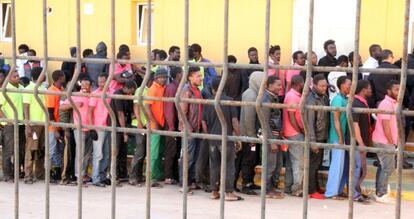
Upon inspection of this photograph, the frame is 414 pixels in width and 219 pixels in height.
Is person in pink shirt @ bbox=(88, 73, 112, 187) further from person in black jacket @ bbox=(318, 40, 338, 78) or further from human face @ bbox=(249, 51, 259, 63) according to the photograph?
person in black jacket @ bbox=(318, 40, 338, 78)

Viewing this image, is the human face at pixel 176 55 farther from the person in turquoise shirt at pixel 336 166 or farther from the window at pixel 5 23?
the window at pixel 5 23

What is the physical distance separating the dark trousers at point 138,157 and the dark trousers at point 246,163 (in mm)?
1195

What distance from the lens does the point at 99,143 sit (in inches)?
343

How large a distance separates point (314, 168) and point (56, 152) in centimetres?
327

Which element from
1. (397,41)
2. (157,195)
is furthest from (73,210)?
(397,41)

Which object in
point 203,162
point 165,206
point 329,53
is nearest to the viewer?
point 165,206

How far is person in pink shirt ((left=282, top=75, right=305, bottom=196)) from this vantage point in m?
7.60

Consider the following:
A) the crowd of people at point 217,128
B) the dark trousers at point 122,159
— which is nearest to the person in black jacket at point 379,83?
the crowd of people at point 217,128

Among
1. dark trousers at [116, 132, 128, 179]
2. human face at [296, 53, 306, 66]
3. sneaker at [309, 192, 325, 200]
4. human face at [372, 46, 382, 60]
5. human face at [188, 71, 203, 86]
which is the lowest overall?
sneaker at [309, 192, 325, 200]

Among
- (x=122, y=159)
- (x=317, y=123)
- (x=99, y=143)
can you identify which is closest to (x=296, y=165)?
(x=317, y=123)

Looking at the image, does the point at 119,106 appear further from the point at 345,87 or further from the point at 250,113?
the point at 345,87

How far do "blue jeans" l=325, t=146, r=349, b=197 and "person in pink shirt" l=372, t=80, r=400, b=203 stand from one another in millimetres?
372

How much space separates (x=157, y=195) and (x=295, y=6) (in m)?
3.66

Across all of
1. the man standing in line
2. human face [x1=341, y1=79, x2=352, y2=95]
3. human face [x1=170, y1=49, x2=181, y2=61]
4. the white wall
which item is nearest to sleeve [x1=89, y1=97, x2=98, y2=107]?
human face [x1=170, y1=49, x2=181, y2=61]
